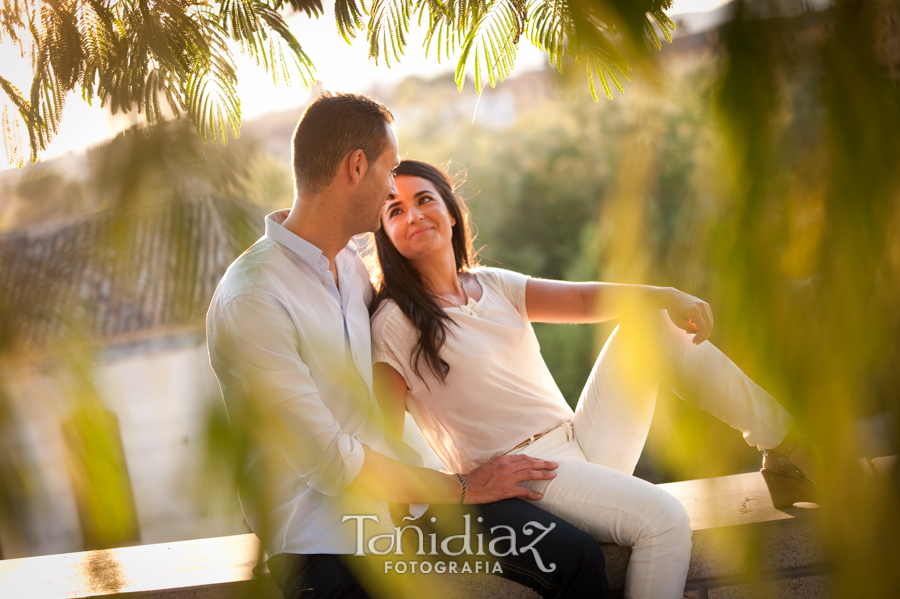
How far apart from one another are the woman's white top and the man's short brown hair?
1.49ft

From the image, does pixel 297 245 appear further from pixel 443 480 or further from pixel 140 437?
pixel 140 437

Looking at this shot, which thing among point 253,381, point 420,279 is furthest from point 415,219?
point 253,381

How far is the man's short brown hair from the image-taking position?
4.88 feet

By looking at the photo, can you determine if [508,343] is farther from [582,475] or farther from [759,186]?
[759,186]

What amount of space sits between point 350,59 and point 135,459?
33cm

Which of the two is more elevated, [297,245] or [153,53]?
[153,53]

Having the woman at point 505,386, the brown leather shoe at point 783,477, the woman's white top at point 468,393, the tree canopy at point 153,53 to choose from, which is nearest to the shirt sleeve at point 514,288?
the woman at point 505,386

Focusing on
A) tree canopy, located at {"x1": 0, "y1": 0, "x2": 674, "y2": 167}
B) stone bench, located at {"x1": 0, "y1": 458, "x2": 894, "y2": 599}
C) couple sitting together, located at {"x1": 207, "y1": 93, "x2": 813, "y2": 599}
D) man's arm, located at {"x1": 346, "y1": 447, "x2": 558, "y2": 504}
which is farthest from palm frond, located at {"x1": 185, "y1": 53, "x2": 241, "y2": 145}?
man's arm, located at {"x1": 346, "y1": 447, "x2": 558, "y2": 504}

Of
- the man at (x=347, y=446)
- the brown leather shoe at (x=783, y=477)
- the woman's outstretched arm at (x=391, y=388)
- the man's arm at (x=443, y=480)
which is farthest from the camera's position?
the woman's outstretched arm at (x=391, y=388)

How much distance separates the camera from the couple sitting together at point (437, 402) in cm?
128

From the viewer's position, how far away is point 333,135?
154 centimetres

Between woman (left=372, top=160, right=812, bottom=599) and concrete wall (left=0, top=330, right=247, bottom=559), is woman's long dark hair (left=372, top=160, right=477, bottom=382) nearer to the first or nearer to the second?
woman (left=372, top=160, right=812, bottom=599)

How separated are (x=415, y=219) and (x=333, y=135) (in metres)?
0.54

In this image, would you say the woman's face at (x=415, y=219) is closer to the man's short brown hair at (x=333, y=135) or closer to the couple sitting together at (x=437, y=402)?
the couple sitting together at (x=437, y=402)
